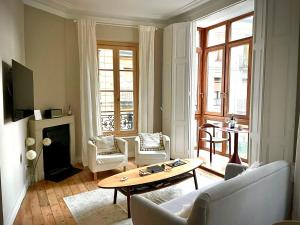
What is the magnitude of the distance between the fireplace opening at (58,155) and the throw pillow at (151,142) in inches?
51.4

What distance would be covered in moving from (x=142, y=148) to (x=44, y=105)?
191cm

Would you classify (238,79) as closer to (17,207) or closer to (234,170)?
(234,170)

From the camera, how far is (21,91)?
3.03m

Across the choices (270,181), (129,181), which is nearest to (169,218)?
(270,181)

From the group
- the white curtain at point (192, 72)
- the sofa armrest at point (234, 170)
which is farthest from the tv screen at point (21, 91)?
the white curtain at point (192, 72)

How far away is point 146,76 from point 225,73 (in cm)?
170

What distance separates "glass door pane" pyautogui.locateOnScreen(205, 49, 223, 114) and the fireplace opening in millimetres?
3232

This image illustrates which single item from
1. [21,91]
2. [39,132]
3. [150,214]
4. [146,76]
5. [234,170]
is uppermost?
[146,76]

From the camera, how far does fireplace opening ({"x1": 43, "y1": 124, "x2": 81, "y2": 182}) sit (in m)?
4.13

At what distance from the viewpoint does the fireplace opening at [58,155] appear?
4133 mm

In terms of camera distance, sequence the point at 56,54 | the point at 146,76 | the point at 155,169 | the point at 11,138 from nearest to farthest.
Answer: the point at 11,138, the point at 155,169, the point at 56,54, the point at 146,76

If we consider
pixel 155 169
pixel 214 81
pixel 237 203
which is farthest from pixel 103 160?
pixel 214 81

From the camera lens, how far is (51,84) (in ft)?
14.5

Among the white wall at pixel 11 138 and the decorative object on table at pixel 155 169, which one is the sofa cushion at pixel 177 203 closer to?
the decorative object on table at pixel 155 169
